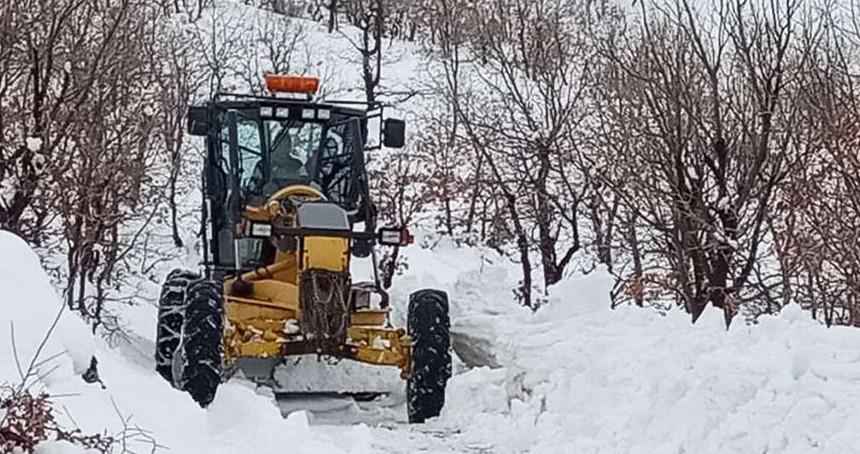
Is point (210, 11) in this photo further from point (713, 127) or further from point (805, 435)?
point (805, 435)

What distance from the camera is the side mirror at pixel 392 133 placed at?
9.14m

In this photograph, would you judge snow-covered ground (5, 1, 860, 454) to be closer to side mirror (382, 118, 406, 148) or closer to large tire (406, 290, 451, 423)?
large tire (406, 290, 451, 423)

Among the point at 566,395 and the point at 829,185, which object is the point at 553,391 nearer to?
the point at 566,395

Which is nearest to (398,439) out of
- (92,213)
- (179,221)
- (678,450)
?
(678,450)

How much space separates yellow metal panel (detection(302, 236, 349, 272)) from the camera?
8273 mm

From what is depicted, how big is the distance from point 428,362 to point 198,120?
2.84 metres

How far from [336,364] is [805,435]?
5.30 meters

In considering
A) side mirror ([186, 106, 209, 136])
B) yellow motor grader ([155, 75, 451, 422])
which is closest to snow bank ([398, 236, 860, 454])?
yellow motor grader ([155, 75, 451, 422])

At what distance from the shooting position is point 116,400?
6.22 metres

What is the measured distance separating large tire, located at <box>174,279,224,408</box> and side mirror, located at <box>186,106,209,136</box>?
6.17 feet

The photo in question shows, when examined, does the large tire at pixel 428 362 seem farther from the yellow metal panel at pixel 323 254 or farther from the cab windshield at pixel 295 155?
the cab windshield at pixel 295 155

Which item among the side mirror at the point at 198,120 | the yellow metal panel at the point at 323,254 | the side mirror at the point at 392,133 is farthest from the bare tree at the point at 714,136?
the side mirror at the point at 198,120

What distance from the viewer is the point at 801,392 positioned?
563 cm

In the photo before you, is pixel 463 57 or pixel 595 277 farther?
pixel 463 57
